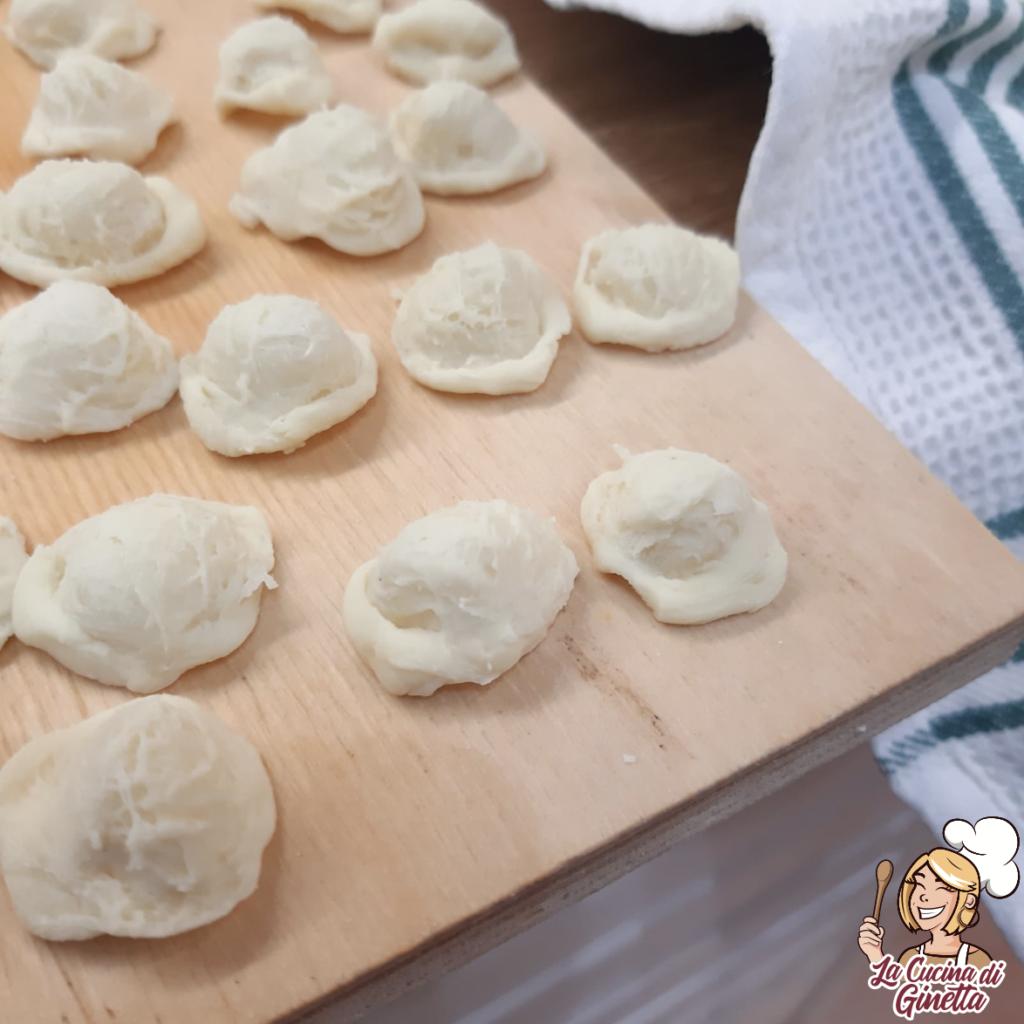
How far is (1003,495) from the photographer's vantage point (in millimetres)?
1113

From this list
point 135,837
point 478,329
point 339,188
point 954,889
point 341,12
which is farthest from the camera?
point 341,12

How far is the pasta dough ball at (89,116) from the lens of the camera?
1.26m

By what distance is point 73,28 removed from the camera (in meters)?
1.41

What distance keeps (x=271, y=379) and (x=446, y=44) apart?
0.73m

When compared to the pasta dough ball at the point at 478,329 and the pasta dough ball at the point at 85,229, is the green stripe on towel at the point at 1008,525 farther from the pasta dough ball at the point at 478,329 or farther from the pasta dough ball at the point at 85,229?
the pasta dough ball at the point at 85,229

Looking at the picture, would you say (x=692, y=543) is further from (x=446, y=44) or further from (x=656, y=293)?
(x=446, y=44)

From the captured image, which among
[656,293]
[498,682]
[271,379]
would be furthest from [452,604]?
[656,293]

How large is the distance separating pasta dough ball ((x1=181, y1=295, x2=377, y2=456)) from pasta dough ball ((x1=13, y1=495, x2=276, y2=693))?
140 mm

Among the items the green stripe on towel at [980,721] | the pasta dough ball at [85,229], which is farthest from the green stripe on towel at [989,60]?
the pasta dough ball at [85,229]

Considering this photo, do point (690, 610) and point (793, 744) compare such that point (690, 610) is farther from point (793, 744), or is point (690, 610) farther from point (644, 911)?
point (644, 911)

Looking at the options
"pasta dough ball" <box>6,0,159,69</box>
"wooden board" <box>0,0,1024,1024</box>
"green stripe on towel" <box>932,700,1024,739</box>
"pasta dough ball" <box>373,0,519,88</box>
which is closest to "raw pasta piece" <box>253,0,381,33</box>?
A: "pasta dough ball" <box>373,0,519,88</box>

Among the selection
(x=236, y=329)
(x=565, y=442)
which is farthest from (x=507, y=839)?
(x=236, y=329)

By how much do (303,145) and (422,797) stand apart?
85cm

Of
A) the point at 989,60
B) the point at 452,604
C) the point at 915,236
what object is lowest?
the point at 452,604
